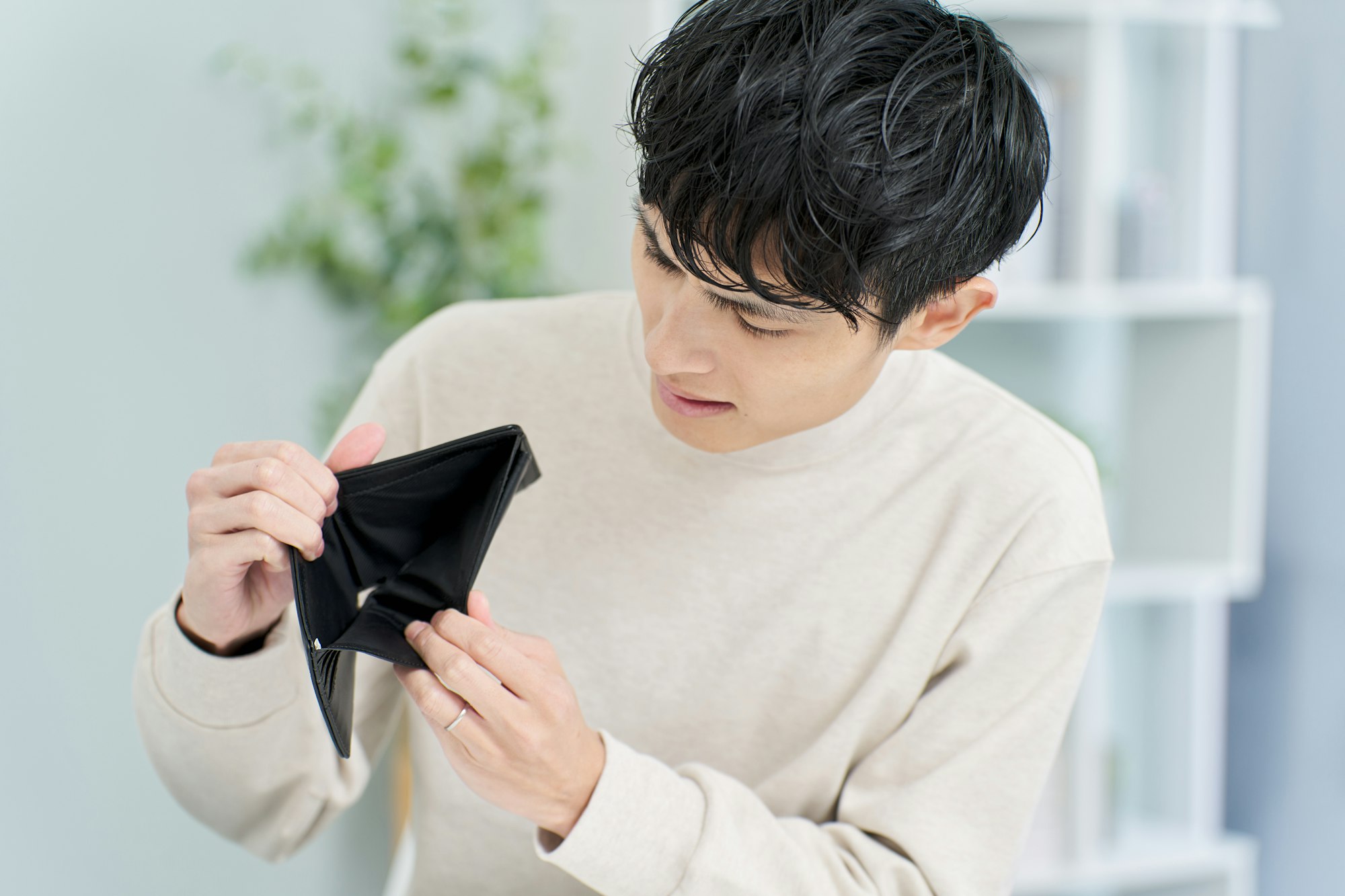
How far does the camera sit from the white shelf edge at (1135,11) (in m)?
1.65

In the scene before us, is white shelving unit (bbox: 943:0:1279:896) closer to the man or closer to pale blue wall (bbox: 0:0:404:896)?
the man

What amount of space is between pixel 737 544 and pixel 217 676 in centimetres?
→ 47

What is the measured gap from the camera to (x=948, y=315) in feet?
2.60

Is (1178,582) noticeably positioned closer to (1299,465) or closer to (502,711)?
(1299,465)

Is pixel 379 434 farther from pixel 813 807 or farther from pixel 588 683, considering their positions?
pixel 813 807

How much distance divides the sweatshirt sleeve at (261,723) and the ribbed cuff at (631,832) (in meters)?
0.26

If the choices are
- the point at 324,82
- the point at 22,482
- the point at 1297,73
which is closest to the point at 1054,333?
the point at 1297,73

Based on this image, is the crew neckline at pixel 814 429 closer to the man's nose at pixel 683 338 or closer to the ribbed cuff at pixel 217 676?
the man's nose at pixel 683 338

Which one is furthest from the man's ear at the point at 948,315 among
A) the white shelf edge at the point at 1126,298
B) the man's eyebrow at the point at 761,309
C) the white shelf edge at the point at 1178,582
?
the white shelf edge at the point at 1178,582

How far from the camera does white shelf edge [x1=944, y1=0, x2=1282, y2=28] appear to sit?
5.42ft

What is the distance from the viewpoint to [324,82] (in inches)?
61.1

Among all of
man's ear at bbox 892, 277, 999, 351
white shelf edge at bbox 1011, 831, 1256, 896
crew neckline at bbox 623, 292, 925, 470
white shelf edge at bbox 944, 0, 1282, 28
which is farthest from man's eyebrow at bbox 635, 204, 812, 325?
white shelf edge at bbox 1011, 831, 1256, 896

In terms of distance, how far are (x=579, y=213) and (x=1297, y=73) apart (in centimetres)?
140

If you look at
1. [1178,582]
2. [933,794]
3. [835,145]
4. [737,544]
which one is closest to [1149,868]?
[1178,582]
